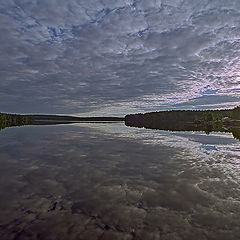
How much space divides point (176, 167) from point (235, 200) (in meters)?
5.91

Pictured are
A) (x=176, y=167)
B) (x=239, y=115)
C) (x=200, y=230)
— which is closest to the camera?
(x=200, y=230)

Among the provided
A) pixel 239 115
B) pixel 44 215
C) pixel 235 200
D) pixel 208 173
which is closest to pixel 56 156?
pixel 44 215

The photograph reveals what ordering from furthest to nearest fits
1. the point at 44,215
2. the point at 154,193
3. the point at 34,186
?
the point at 34,186
the point at 154,193
the point at 44,215

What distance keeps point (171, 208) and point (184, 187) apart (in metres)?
2.82

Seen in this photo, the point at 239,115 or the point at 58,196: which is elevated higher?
the point at 239,115

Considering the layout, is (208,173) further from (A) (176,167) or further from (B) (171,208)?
(B) (171,208)

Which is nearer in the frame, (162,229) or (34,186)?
(162,229)

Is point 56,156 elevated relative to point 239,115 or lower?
lower

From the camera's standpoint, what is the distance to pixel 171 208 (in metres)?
8.35

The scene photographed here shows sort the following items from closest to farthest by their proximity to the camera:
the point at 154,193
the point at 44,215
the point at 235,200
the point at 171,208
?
the point at 44,215 < the point at 171,208 < the point at 235,200 < the point at 154,193

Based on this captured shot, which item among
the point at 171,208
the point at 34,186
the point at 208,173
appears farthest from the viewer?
the point at 208,173

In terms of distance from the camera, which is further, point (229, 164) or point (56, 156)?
point (56, 156)

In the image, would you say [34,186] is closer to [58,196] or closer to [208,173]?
[58,196]

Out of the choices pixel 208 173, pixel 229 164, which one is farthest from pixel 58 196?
pixel 229 164
